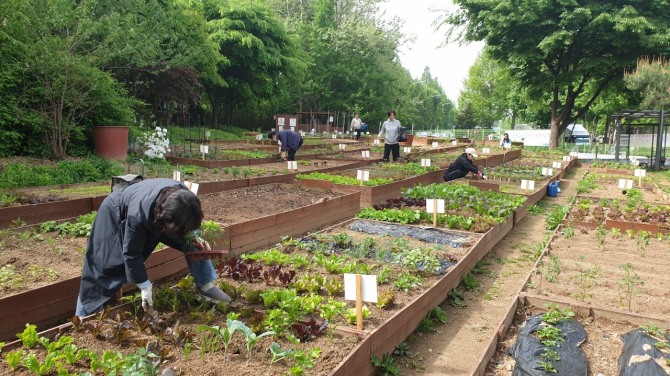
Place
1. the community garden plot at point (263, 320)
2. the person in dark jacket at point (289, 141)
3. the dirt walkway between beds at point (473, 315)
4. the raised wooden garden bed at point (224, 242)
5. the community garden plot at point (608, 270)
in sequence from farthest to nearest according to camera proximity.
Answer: the person in dark jacket at point (289, 141), the community garden plot at point (608, 270), the dirt walkway between beds at point (473, 315), the raised wooden garden bed at point (224, 242), the community garden plot at point (263, 320)

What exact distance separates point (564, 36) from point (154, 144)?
61.7 ft

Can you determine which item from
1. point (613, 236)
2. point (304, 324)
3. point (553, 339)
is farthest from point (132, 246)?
point (613, 236)

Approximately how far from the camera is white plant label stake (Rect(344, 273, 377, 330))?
3617 mm

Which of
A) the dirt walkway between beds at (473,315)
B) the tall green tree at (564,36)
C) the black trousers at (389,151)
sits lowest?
the dirt walkway between beds at (473,315)

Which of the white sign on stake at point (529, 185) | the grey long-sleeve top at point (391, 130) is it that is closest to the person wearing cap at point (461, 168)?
the white sign on stake at point (529, 185)

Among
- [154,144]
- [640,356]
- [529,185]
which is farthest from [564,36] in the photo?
[640,356]

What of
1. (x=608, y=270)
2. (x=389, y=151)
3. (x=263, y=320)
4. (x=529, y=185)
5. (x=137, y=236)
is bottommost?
(x=608, y=270)

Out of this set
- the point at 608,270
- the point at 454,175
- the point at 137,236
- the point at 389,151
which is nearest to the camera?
the point at 137,236

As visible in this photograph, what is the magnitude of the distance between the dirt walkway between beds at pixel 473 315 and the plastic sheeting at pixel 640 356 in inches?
36.7

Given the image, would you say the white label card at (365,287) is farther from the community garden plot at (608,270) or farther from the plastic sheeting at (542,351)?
the community garden plot at (608,270)

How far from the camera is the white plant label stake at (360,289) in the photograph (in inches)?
142

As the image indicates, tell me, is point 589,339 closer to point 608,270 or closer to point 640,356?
point 640,356

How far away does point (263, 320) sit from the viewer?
3.59m

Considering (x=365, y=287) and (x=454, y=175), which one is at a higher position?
(x=454, y=175)
